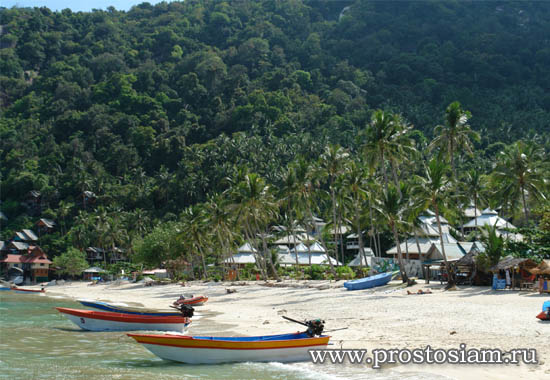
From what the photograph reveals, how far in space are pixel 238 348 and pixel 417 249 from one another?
118ft

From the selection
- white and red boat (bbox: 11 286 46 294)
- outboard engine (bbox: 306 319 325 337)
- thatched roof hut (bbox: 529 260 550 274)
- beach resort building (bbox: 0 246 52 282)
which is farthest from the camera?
beach resort building (bbox: 0 246 52 282)

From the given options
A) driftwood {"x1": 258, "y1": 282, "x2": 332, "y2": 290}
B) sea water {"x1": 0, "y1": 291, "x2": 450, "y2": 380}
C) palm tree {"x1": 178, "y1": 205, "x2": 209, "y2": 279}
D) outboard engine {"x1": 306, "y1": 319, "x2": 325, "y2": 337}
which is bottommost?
sea water {"x1": 0, "y1": 291, "x2": 450, "y2": 380}

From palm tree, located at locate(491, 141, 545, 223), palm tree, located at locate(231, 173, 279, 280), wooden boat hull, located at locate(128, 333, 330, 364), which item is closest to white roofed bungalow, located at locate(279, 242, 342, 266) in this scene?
palm tree, located at locate(231, 173, 279, 280)

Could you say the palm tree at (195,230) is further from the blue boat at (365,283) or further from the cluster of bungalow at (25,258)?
the cluster of bungalow at (25,258)

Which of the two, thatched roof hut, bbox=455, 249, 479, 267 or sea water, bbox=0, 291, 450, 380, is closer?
sea water, bbox=0, 291, 450, 380

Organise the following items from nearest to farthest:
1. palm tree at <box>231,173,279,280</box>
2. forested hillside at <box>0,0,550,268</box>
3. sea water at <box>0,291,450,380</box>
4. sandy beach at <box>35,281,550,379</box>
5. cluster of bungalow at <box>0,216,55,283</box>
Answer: sandy beach at <box>35,281,550,379</box>, sea water at <box>0,291,450,380</box>, palm tree at <box>231,173,279,280</box>, cluster of bungalow at <box>0,216,55,283</box>, forested hillside at <box>0,0,550,268</box>

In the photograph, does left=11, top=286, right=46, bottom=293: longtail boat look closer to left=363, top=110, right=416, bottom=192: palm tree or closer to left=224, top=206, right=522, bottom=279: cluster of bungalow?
left=224, top=206, right=522, bottom=279: cluster of bungalow

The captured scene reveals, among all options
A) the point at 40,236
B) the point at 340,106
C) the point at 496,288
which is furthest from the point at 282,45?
the point at 496,288

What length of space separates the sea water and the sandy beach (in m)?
1.78

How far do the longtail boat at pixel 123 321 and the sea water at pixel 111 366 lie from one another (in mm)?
643

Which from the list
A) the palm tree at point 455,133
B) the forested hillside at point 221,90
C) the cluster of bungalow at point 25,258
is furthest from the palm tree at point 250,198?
the cluster of bungalow at point 25,258

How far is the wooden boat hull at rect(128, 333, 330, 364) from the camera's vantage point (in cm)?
1552

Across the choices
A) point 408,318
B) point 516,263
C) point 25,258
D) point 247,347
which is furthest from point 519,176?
point 25,258

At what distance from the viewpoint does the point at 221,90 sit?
139000 millimetres
